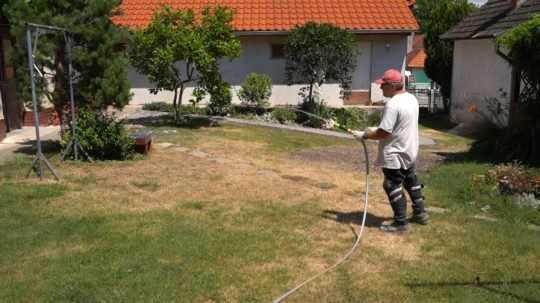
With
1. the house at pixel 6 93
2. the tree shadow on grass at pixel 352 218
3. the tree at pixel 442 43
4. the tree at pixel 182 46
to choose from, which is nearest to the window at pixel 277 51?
the tree at pixel 182 46

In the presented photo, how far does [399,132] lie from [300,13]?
14.6 m

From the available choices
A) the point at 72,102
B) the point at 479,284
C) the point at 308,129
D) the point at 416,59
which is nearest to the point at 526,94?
the point at 308,129

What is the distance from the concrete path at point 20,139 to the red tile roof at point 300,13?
681cm

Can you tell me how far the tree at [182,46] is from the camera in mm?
13016

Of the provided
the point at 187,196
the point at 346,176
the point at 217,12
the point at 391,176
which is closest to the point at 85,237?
the point at 187,196

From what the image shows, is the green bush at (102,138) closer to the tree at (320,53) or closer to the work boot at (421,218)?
the work boot at (421,218)

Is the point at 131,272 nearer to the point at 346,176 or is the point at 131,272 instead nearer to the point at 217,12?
the point at 346,176

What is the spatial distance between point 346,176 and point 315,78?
25.7 feet

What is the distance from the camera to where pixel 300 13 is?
19406 millimetres

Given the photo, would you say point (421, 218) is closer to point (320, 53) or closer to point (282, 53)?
point (320, 53)

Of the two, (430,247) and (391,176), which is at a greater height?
(391,176)

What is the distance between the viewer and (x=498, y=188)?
7.25m

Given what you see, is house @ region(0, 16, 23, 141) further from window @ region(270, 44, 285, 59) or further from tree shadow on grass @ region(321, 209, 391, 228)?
window @ region(270, 44, 285, 59)

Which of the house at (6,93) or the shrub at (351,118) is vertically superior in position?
the house at (6,93)
